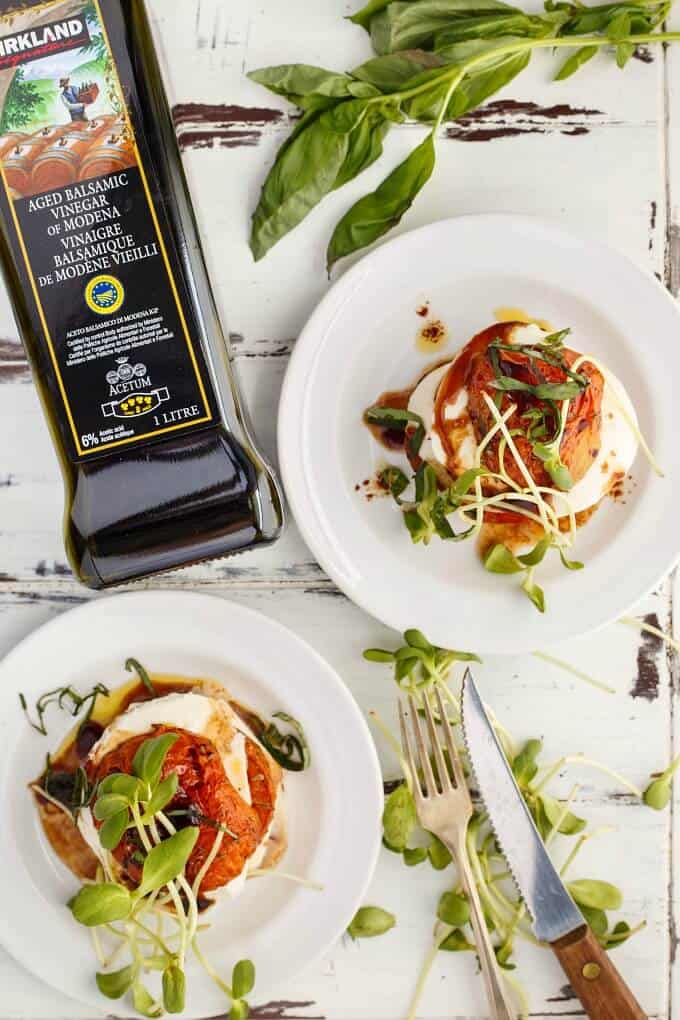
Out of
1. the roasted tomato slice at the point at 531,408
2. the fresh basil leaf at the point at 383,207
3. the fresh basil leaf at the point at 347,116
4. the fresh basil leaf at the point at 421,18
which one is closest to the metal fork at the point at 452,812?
the roasted tomato slice at the point at 531,408

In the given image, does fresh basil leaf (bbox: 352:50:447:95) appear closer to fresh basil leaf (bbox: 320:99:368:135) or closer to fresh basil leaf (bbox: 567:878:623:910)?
fresh basil leaf (bbox: 320:99:368:135)

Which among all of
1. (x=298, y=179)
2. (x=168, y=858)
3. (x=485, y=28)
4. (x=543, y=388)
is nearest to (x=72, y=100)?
(x=298, y=179)

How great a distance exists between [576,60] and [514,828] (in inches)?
40.0

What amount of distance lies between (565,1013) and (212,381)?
3.38ft

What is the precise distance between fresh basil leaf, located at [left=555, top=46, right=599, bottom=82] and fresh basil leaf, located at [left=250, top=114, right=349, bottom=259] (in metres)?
0.31

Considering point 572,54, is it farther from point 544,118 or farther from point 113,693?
point 113,693

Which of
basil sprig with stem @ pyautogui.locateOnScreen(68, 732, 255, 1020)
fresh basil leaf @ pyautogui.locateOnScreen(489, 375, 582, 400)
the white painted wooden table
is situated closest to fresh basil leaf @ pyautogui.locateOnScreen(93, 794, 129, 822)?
basil sprig with stem @ pyautogui.locateOnScreen(68, 732, 255, 1020)

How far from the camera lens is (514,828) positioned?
1.26m

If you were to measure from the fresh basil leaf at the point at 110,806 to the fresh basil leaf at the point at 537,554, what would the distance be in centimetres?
58

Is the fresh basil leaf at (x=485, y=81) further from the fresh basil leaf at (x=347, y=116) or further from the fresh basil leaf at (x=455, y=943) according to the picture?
the fresh basil leaf at (x=455, y=943)

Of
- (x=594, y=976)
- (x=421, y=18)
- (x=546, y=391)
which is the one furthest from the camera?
(x=594, y=976)

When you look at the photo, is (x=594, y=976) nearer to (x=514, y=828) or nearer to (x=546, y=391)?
(x=514, y=828)

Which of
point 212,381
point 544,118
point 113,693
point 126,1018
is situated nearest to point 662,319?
point 544,118

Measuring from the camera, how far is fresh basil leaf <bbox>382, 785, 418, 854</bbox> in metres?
1.28
